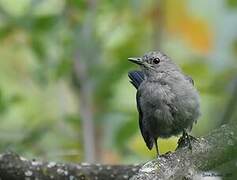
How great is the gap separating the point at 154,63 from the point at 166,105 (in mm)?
656

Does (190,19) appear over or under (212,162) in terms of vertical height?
over

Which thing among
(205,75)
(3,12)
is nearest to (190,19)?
(205,75)

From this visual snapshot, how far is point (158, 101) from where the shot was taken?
15.2 feet

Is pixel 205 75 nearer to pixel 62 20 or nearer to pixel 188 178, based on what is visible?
pixel 62 20

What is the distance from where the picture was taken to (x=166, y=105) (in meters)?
4.60

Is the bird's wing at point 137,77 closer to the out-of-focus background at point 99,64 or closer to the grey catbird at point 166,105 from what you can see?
the grey catbird at point 166,105

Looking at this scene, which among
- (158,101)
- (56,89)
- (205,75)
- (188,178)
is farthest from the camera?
(56,89)

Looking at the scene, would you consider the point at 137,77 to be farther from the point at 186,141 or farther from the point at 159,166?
the point at 159,166

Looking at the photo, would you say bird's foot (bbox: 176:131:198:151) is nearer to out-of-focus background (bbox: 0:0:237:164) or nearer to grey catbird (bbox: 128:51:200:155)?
grey catbird (bbox: 128:51:200:155)

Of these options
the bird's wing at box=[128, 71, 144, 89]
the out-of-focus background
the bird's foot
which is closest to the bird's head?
the bird's wing at box=[128, 71, 144, 89]

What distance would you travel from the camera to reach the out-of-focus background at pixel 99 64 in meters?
5.93

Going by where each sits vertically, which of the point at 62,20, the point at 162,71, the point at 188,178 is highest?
the point at 62,20

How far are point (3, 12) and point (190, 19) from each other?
200 centimetres

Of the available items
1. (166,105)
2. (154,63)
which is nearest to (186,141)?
(166,105)
